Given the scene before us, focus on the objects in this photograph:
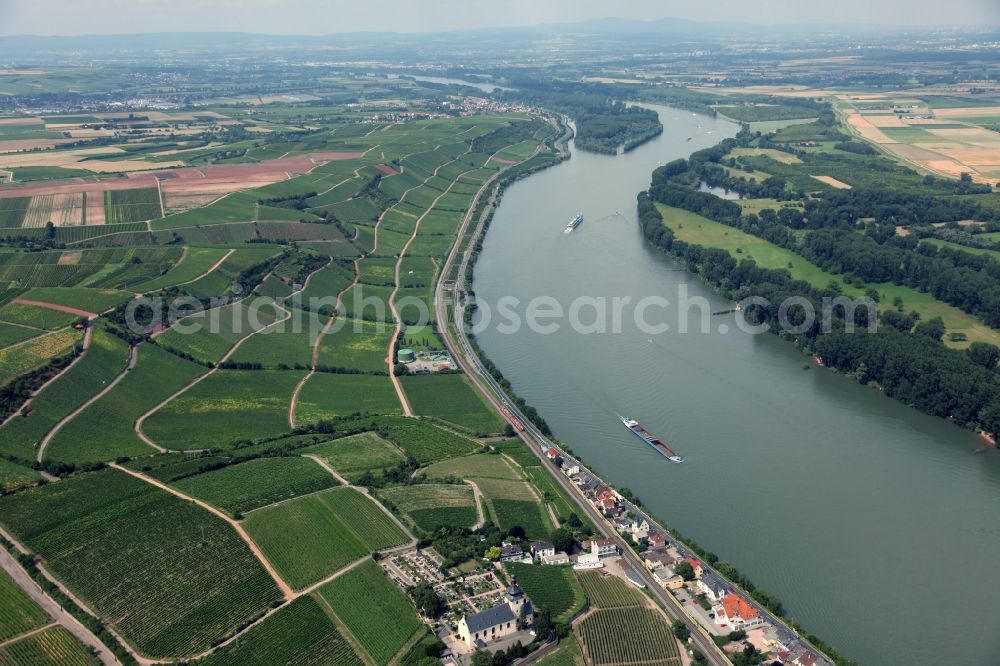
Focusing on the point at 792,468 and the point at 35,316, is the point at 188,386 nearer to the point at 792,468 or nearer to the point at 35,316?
the point at 35,316

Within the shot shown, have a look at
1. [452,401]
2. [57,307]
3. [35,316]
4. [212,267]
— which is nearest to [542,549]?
[452,401]

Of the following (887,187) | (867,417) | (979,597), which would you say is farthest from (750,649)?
(887,187)

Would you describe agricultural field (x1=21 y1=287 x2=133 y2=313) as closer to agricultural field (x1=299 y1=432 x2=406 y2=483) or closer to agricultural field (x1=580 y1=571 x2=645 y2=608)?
agricultural field (x1=299 y1=432 x2=406 y2=483)

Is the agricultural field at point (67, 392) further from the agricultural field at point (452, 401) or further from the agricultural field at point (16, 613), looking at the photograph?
the agricultural field at point (452, 401)

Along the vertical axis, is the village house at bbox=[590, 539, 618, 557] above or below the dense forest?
below

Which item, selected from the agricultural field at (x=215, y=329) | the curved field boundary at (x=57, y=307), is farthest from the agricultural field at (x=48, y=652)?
the curved field boundary at (x=57, y=307)

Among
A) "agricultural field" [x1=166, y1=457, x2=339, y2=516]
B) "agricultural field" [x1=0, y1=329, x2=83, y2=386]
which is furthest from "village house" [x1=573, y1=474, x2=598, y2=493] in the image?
"agricultural field" [x1=0, y1=329, x2=83, y2=386]

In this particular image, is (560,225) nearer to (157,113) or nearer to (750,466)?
(750,466)
